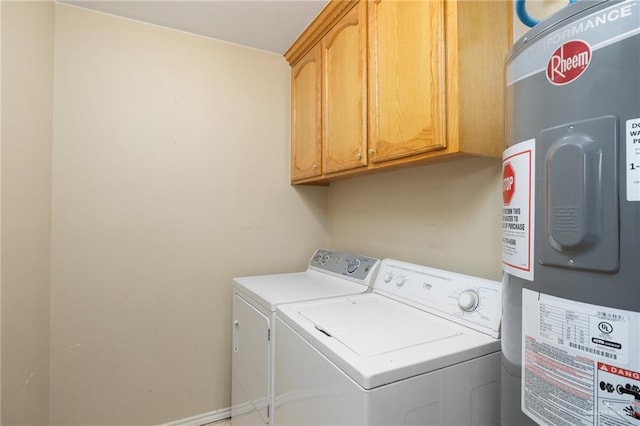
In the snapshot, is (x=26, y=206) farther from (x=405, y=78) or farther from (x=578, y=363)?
(x=578, y=363)

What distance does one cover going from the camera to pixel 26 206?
1.29m

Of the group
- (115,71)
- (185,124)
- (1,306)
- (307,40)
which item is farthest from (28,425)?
(307,40)

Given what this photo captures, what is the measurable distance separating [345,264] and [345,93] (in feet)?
3.10

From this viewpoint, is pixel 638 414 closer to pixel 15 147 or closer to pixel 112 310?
pixel 15 147

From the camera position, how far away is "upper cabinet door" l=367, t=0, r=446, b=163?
1075 millimetres

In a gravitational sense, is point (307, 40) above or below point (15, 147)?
above

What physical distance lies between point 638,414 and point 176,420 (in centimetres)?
216

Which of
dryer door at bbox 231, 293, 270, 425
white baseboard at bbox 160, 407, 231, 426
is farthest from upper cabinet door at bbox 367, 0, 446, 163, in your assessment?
white baseboard at bbox 160, 407, 231, 426

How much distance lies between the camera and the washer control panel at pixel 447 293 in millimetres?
1031

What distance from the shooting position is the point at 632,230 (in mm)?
503

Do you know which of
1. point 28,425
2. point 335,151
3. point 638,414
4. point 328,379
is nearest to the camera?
point 638,414

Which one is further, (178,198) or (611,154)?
(178,198)

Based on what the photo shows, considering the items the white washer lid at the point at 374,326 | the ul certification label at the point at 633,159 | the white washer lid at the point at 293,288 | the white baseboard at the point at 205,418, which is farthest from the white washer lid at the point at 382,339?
the white baseboard at the point at 205,418

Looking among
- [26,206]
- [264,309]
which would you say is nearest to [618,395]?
[264,309]
